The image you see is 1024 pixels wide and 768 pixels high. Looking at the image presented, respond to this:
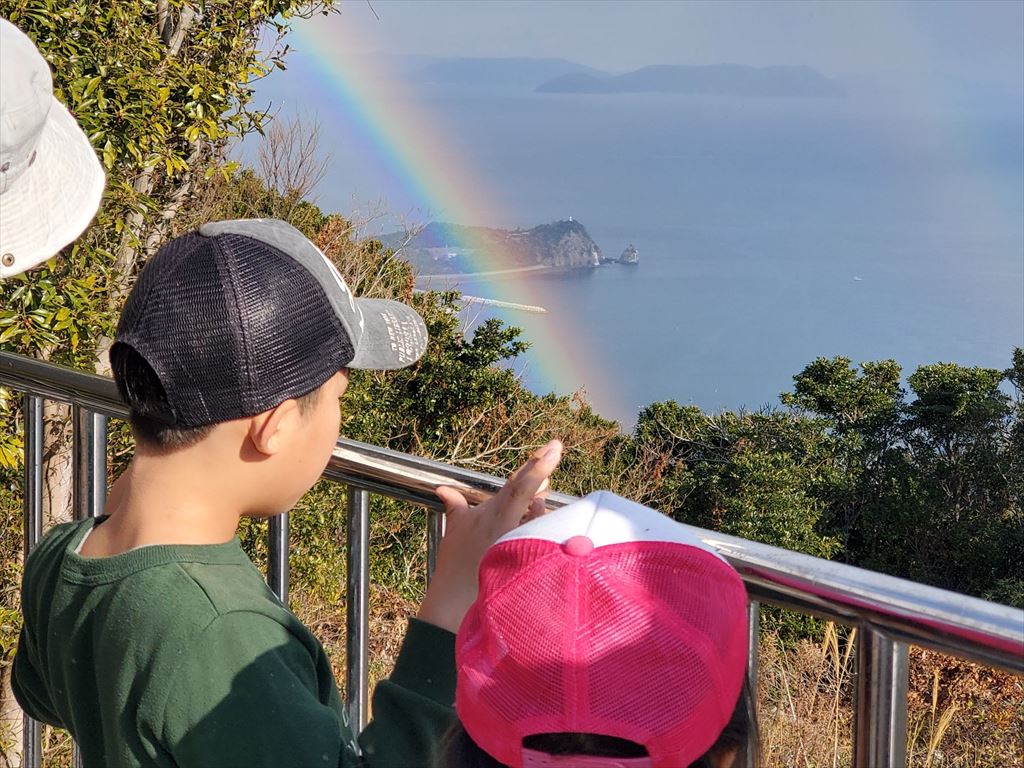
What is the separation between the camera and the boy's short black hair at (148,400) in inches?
48.7

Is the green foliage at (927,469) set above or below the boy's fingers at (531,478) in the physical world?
below

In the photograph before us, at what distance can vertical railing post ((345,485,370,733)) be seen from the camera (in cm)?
178

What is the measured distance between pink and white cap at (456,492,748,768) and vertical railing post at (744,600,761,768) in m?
0.07

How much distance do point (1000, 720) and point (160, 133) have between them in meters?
7.19

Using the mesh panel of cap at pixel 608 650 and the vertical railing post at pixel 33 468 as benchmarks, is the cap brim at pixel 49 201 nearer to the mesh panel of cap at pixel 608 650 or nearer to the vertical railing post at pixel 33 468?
the vertical railing post at pixel 33 468

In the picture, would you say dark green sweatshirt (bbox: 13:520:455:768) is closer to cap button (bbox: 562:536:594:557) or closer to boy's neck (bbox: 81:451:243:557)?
boy's neck (bbox: 81:451:243:557)

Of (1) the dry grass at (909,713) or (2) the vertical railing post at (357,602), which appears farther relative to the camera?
(1) the dry grass at (909,713)

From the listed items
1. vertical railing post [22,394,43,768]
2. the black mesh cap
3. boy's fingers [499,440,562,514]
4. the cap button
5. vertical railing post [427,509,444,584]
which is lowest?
vertical railing post [22,394,43,768]

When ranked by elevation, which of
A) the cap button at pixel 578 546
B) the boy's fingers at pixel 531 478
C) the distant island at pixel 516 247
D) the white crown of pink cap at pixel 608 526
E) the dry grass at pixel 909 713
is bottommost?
the distant island at pixel 516 247

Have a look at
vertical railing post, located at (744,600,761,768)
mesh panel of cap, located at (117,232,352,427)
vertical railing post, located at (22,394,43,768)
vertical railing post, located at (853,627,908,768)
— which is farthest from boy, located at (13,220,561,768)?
vertical railing post, located at (22,394,43,768)

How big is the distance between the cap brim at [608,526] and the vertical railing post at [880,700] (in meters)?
0.21

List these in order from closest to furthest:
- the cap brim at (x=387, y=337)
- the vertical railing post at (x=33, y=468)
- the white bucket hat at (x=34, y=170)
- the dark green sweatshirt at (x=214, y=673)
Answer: the dark green sweatshirt at (x=214, y=673) → the cap brim at (x=387, y=337) → the white bucket hat at (x=34, y=170) → the vertical railing post at (x=33, y=468)

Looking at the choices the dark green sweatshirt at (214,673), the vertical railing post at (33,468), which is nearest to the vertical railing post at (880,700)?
the dark green sweatshirt at (214,673)

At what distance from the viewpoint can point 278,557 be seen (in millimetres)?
1924
